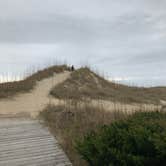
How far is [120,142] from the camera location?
3.94m

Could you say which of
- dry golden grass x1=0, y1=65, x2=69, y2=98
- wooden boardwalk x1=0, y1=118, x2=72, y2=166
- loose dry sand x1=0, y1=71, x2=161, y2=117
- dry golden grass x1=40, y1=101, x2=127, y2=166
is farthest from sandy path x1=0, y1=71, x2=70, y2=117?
wooden boardwalk x1=0, y1=118, x2=72, y2=166

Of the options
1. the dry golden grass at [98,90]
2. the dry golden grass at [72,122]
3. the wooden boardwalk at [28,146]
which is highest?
the dry golden grass at [98,90]

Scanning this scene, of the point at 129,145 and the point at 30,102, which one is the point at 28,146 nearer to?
the point at 129,145

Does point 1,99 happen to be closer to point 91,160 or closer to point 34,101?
point 34,101

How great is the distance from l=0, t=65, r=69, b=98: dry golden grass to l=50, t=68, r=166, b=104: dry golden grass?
1.18 m

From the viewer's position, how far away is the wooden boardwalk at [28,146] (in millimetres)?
5539

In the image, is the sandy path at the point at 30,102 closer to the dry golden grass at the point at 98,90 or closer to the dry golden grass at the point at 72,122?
the dry golden grass at the point at 98,90

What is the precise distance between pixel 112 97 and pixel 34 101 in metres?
3.85

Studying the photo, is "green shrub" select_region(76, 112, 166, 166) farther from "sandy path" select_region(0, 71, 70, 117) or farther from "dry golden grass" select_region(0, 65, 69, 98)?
"dry golden grass" select_region(0, 65, 69, 98)

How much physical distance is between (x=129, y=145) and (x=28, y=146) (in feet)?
9.47

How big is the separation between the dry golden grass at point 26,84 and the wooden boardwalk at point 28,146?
4957 millimetres

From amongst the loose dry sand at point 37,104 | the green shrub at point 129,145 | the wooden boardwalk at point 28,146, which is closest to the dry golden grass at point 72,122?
the wooden boardwalk at point 28,146

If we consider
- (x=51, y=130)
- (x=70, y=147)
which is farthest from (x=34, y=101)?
(x=70, y=147)

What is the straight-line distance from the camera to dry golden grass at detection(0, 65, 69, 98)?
1250 cm
